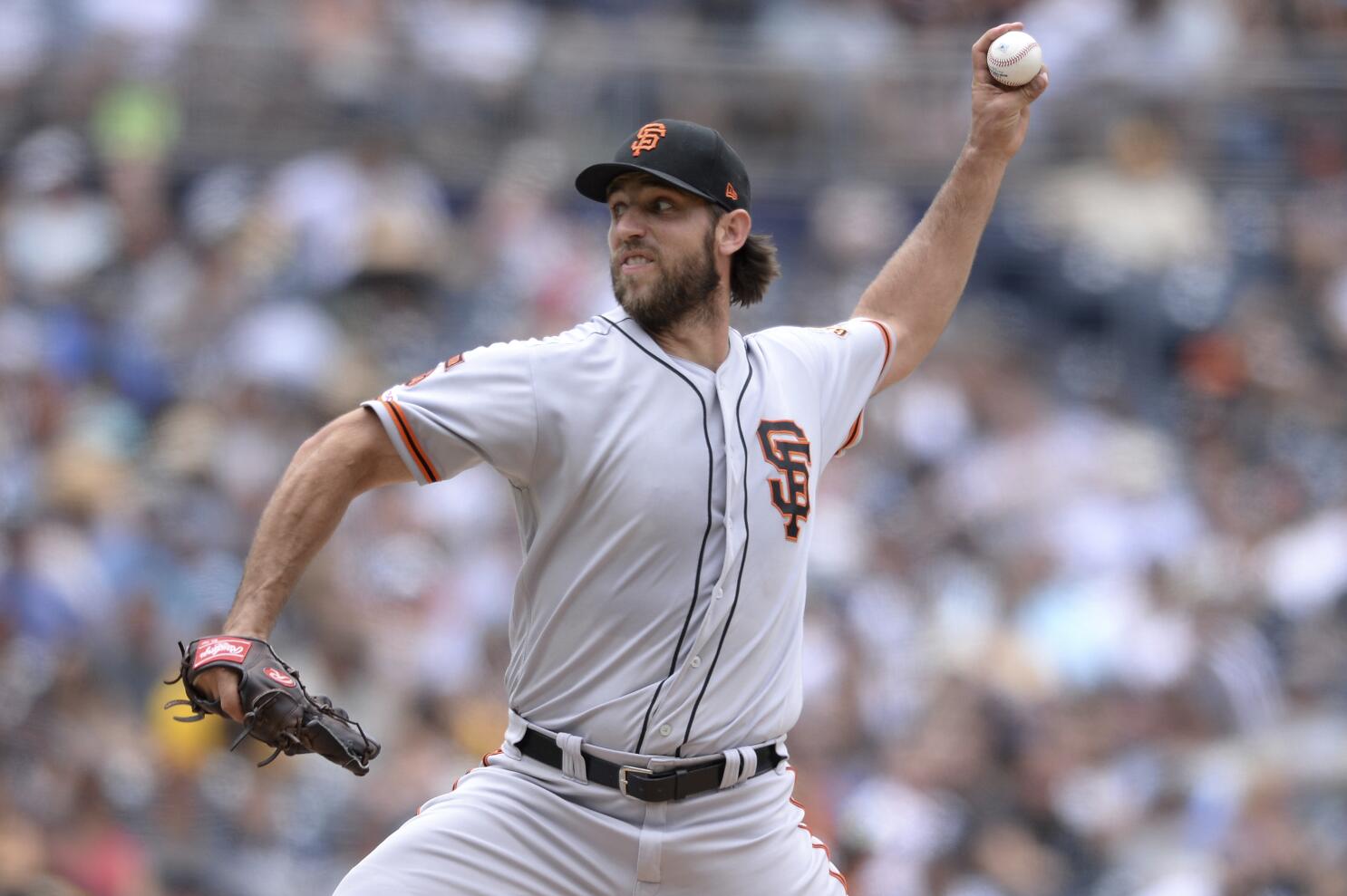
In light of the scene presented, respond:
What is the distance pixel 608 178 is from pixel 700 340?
413 millimetres

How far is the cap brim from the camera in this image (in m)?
4.06

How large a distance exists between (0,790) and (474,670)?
6.90 ft

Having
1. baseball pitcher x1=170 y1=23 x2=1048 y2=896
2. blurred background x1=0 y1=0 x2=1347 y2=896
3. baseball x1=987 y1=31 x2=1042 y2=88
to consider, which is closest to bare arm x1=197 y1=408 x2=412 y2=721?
baseball pitcher x1=170 y1=23 x2=1048 y2=896

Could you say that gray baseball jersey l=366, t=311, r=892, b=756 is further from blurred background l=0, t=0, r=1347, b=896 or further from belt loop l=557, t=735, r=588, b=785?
blurred background l=0, t=0, r=1347, b=896

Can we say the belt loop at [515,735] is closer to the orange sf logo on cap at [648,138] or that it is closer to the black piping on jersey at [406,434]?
the black piping on jersey at [406,434]

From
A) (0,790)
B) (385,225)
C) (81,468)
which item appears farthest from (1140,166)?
(0,790)

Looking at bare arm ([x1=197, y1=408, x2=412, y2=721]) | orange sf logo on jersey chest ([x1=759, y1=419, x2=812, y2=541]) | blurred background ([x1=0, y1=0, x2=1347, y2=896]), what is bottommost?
bare arm ([x1=197, y1=408, x2=412, y2=721])

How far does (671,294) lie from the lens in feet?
13.5

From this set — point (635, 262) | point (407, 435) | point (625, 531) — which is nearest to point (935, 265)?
point (635, 262)

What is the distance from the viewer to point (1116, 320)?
36.2 feet

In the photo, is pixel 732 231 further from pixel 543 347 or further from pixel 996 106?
pixel 996 106

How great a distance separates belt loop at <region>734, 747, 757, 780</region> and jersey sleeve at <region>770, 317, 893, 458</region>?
778mm

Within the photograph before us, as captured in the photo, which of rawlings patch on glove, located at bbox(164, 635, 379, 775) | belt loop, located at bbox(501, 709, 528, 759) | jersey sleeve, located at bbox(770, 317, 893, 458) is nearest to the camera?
rawlings patch on glove, located at bbox(164, 635, 379, 775)

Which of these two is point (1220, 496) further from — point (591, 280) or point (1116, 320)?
point (591, 280)
